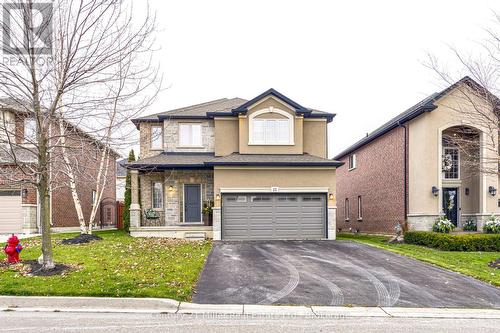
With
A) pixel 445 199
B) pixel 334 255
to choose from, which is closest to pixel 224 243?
pixel 334 255

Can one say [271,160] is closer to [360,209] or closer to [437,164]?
[437,164]

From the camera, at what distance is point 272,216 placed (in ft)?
53.8

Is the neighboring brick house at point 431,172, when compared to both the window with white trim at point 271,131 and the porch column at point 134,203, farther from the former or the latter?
the porch column at point 134,203

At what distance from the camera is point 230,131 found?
18625 millimetres

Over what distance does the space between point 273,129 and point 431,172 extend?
7.83 metres

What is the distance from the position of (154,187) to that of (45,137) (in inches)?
417

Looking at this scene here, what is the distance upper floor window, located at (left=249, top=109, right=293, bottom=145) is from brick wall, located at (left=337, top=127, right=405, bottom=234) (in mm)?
6138

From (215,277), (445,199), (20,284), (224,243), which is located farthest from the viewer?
A: (445,199)

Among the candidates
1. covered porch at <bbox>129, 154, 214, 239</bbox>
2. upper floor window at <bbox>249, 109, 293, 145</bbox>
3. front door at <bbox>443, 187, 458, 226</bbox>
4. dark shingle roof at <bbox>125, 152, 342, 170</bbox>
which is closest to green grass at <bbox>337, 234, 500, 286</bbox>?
front door at <bbox>443, 187, 458, 226</bbox>

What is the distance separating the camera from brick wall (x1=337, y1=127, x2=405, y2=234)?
19.1 m

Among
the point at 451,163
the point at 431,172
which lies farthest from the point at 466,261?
the point at 451,163

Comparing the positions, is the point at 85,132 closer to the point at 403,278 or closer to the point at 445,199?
the point at 403,278

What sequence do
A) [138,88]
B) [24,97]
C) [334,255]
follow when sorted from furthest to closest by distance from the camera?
[334,255] < [138,88] < [24,97]

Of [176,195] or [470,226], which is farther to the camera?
[176,195]
